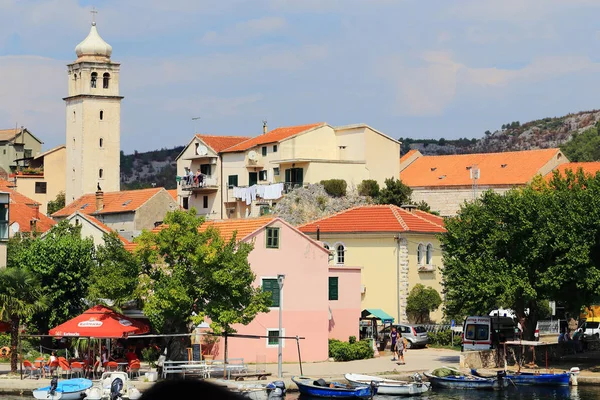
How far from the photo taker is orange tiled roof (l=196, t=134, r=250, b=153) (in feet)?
298

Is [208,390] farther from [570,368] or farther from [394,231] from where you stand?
[394,231]

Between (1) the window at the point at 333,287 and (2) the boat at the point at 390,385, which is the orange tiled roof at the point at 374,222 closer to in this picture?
(1) the window at the point at 333,287

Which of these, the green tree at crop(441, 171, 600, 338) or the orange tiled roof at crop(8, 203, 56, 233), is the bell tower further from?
the green tree at crop(441, 171, 600, 338)

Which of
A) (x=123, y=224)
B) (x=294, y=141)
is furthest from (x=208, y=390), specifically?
(x=294, y=141)

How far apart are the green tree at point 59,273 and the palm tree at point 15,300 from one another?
5.13 meters

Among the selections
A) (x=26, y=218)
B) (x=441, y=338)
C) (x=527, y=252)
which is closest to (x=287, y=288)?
(x=527, y=252)

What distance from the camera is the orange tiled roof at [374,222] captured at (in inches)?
2461

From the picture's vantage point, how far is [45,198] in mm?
114250

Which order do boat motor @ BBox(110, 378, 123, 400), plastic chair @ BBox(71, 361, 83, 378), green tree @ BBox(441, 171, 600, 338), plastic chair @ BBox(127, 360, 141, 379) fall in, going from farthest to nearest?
green tree @ BBox(441, 171, 600, 338) < plastic chair @ BBox(71, 361, 83, 378) < plastic chair @ BBox(127, 360, 141, 379) < boat motor @ BBox(110, 378, 123, 400)

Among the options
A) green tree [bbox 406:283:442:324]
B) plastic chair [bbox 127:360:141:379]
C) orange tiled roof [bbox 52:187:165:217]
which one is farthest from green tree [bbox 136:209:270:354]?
orange tiled roof [bbox 52:187:165:217]

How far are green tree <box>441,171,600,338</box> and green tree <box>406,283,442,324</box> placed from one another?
11242mm

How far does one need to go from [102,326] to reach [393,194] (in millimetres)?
46528

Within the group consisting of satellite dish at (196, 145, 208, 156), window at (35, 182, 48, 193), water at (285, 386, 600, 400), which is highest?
satellite dish at (196, 145, 208, 156)

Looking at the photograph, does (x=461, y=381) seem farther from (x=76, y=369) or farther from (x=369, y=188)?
(x=369, y=188)
